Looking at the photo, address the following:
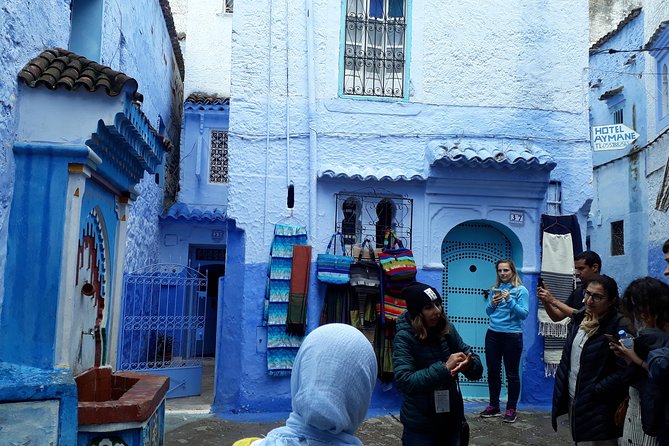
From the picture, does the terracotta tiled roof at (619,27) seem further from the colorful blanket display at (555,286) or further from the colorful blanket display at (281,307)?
the colorful blanket display at (281,307)

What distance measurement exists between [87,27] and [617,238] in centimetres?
1142

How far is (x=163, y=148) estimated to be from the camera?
5.61 m

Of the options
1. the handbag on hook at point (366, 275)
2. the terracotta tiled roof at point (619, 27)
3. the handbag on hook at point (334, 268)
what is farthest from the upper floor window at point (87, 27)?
the terracotta tiled roof at point (619, 27)

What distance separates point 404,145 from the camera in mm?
8047

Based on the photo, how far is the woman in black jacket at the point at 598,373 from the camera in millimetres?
3748

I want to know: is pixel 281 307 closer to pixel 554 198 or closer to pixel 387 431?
pixel 387 431

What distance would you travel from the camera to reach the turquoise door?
8109 mm

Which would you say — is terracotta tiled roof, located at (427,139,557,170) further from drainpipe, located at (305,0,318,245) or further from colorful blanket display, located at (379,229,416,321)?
drainpipe, located at (305,0,318,245)

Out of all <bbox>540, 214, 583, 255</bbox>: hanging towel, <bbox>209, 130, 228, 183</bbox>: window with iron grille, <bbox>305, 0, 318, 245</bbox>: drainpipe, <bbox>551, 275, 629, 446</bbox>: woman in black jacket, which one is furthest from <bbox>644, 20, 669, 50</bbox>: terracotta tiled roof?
<bbox>209, 130, 228, 183</bbox>: window with iron grille

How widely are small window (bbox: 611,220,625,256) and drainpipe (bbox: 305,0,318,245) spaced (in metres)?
8.18

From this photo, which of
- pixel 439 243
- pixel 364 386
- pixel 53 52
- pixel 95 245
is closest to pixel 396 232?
pixel 439 243

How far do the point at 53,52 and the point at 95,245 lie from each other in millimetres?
1491

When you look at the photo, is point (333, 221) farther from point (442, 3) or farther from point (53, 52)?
point (53, 52)

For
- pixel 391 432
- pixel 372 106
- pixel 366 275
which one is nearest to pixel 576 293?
pixel 391 432
